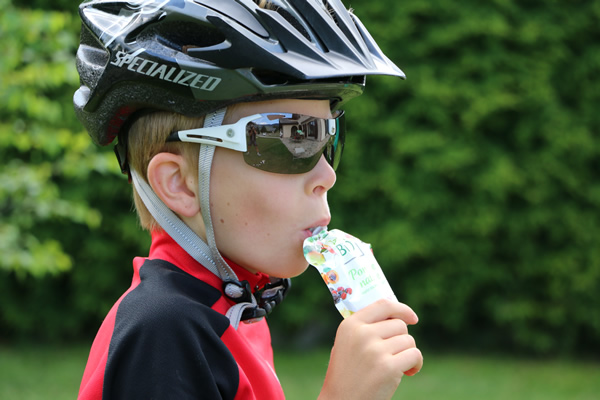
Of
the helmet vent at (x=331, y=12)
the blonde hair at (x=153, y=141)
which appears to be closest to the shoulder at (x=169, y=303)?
the blonde hair at (x=153, y=141)

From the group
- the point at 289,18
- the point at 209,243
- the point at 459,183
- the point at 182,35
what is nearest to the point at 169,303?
the point at 209,243

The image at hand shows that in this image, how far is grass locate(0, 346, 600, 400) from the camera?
20.0 feet

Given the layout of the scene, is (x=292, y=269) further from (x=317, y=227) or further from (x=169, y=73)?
(x=169, y=73)

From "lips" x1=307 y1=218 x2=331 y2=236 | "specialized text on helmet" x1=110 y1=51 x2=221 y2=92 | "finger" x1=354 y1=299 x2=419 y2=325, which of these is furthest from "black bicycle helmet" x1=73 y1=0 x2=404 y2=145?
"finger" x1=354 y1=299 x2=419 y2=325

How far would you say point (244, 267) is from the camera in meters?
2.08

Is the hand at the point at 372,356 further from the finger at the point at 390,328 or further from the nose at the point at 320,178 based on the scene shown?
the nose at the point at 320,178

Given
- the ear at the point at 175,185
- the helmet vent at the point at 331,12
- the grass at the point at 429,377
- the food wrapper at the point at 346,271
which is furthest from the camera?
the grass at the point at 429,377

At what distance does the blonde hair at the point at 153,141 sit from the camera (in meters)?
2.01

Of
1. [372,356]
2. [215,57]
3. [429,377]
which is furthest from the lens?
[429,377]

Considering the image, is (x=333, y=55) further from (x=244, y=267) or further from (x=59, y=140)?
(x=59, y=140)

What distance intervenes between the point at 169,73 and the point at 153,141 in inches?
9.2

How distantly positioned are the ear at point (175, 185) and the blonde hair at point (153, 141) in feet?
0.11

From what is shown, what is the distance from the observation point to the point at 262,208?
1967mm

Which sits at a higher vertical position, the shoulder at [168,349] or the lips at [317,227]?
the lips at [317,227]
